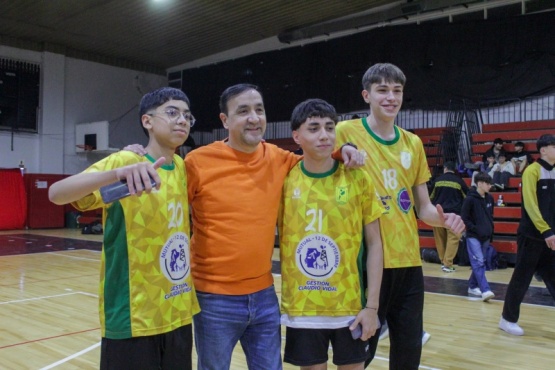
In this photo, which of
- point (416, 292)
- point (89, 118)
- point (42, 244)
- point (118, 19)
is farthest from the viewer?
point (89, 118)

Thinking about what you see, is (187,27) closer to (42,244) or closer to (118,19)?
(118,19)

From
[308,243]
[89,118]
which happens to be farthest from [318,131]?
[89,118]

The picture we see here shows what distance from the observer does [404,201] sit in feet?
8.08

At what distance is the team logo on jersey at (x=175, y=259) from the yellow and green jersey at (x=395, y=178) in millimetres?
934

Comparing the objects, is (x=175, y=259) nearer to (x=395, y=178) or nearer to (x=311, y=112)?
(x=311, y=112)

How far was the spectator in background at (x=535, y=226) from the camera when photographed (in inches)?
173

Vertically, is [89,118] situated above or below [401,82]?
above

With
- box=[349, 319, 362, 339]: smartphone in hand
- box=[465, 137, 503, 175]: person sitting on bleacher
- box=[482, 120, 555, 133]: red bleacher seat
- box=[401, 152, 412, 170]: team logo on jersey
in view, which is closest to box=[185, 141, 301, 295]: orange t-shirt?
box=[349, 319, 362, 339]: smartphone in hand

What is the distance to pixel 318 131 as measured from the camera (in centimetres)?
220

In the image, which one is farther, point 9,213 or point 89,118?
point 89,118

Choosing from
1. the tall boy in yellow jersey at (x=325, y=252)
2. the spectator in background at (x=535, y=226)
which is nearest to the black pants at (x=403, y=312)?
the tall boy in yellow jersey at (x=325, y=252)

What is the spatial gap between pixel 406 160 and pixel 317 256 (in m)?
0.73

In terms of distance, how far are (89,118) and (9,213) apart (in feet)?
14.9

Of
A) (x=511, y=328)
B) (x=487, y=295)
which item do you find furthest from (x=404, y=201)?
(x=487, y=295)
